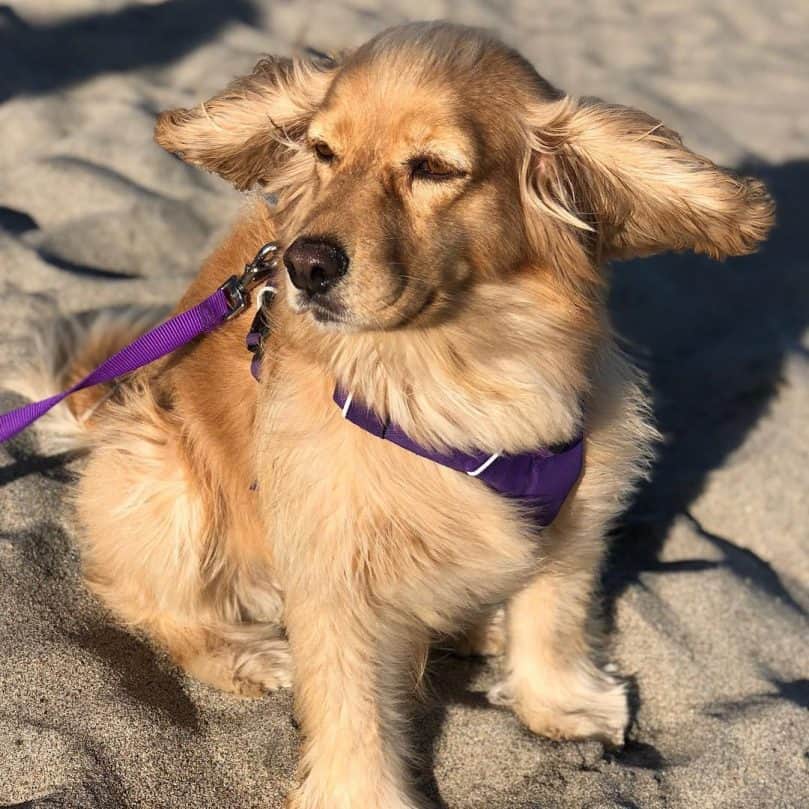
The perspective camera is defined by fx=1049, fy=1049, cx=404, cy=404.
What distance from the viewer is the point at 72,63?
6219 mm

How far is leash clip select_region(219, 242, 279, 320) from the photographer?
292cm

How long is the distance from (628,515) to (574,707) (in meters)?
1.07

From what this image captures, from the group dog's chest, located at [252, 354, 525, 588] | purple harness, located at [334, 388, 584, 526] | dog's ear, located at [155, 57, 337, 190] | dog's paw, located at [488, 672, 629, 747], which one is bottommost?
dog's paw, located at [488, 672, 629, 747]

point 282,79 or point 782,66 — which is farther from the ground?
point 282,79

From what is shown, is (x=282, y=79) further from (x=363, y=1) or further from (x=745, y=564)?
(x=363, y=1)

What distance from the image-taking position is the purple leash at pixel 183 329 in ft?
9.64

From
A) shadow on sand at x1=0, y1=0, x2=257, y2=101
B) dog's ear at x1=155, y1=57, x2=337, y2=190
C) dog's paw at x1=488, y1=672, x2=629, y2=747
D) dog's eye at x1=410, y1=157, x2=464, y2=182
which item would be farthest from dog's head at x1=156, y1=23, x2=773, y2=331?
shadow on sand at x1=0, y1=0, x2=257, y2=101

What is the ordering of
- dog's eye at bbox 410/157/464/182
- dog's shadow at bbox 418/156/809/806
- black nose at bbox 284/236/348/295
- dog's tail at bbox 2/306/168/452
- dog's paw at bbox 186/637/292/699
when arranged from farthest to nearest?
1. dog's tail at bbox 2/306/168/452
2. dog's shadow at bbox 418/156/809/806
3. dog's paw at bbox 186/637/292/699
4. dog's eye at bbox 410/157/464/182
5. black nose at bbox 284/236/348/295

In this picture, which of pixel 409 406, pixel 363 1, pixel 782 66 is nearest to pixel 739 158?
pixel 782 66

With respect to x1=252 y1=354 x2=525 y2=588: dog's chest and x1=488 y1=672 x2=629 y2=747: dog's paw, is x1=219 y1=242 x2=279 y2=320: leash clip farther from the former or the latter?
x1=488 y1=672 x2=629 y2=747: dog's paw

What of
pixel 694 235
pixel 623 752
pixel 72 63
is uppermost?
pixel 694 235

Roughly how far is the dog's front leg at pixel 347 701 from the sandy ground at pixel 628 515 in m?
0.21

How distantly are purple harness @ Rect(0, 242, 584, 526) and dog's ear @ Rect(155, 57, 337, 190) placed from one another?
0.91ft

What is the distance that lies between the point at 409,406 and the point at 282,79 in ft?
3.27
